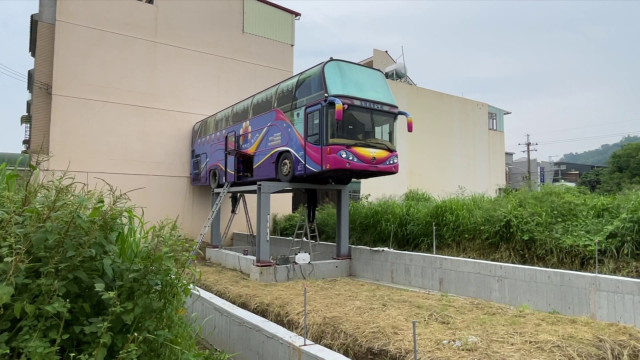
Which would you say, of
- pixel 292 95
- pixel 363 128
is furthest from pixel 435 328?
pixel 292 95

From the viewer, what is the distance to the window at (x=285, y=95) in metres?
10.5

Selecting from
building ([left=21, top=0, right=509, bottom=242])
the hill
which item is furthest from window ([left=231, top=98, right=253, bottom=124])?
the hill

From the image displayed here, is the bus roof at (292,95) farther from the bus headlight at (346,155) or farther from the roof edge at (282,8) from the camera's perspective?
the roof edge at (282,8)

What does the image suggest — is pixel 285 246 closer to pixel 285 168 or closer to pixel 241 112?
pixel 241 112

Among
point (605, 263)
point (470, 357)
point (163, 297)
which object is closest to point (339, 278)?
point (605, 263)

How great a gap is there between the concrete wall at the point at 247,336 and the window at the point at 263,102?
237 inches

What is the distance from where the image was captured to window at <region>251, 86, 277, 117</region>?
447 inches

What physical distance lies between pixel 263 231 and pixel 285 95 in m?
3.42

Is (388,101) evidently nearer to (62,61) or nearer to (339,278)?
(339,278)

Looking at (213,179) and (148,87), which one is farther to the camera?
(148,87)

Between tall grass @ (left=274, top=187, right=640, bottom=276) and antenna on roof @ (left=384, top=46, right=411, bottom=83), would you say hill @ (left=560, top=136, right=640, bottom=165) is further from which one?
tall grass @ (left=274, top=187, right=640, bottom=276)

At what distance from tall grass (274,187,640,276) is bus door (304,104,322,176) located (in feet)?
12.2

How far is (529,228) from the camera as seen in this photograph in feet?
28.6

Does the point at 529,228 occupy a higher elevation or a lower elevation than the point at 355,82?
lower
